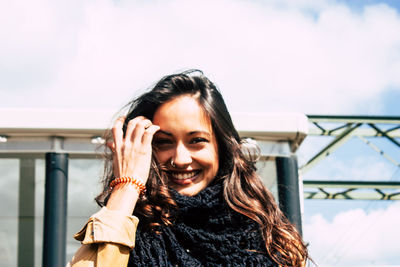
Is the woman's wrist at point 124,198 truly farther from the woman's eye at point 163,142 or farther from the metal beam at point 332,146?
the metal beam at point 332,146

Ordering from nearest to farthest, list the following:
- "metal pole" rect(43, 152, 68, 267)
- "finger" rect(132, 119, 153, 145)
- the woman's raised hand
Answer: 1. the woman's raised hand
2. "finger" rect(132, 119, 153, 145)
3. "metal pole" rect(43, 152, 68, 267)

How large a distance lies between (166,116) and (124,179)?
294 mm

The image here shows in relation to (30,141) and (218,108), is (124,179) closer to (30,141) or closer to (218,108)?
(218,108)

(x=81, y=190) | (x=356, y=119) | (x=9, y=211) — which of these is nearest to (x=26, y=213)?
(x=9, y=211)

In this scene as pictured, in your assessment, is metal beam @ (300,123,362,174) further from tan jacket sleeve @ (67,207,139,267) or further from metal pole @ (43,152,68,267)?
tan jacket sleeve @ (67,207,139,267)

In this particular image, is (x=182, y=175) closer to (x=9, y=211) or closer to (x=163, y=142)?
(x=163, y=142)

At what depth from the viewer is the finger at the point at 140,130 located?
1880 mm

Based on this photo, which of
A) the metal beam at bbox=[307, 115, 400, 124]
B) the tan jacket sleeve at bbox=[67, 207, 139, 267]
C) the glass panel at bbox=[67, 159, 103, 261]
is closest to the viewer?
the tan jacket sleeve at bbox=[67, 207, 139, 267]

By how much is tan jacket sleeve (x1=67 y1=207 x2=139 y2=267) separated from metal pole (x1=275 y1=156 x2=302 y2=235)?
6.86 feet

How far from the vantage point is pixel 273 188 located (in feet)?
12.7

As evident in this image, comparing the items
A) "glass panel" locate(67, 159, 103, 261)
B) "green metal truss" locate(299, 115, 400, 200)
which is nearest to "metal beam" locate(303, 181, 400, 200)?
"green metal truss" locate(299, 115, 400, 200)

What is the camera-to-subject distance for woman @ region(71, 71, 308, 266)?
6.06 ft

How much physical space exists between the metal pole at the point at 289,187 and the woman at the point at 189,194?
5.39ft

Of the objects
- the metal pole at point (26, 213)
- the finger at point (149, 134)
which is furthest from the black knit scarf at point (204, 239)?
the metal pole at point (26, 213)
